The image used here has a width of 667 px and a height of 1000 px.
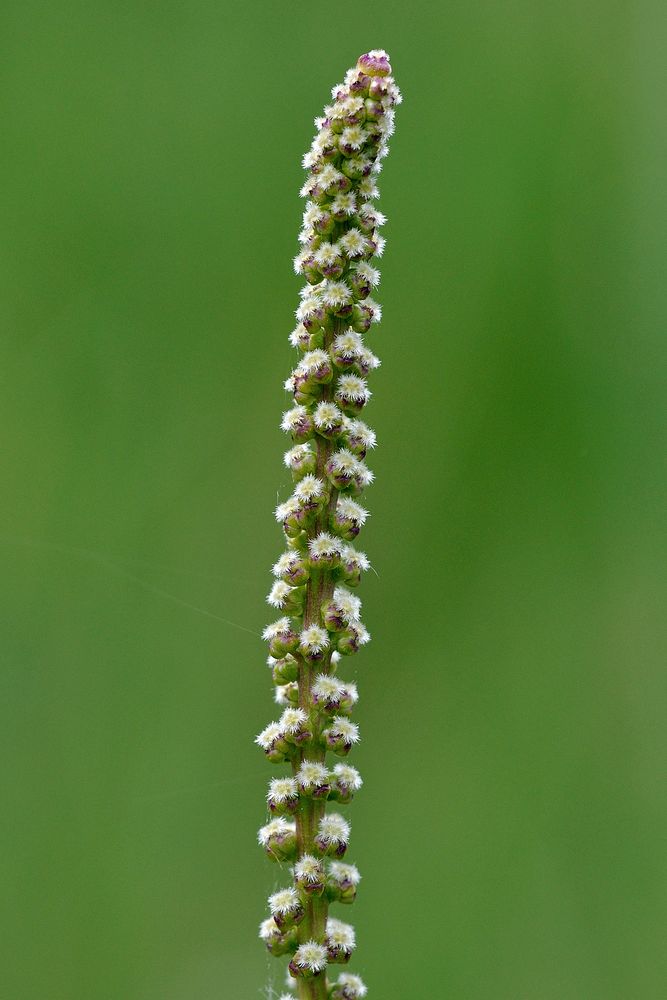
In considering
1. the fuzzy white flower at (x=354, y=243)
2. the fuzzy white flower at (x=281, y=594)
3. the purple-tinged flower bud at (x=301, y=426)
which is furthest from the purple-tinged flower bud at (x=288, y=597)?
the fuzzy white flower at (x=354, y=243)

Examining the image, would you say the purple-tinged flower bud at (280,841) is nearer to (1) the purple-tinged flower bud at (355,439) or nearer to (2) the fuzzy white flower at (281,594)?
(2) the fuzzy white flower at (281,594)

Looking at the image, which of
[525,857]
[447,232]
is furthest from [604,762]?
[447,232]

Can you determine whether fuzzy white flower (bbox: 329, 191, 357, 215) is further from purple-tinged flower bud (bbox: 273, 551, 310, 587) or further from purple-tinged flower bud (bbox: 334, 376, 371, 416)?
purple-tinged flower bud (bbox: 273, 551, 310, 587)

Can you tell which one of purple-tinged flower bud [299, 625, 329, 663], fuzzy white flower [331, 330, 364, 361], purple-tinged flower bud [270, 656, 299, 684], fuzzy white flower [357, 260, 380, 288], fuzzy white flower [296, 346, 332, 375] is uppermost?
fuzzy white flower [357, 260, 380, 288]

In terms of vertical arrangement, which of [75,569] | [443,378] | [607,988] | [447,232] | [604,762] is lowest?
[607,988]

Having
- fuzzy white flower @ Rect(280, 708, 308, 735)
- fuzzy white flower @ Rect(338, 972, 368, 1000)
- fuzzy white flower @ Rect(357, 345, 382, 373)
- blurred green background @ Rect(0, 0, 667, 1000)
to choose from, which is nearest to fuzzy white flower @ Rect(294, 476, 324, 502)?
fuzzy white flower @ Rect(357, 345, 382, 373)

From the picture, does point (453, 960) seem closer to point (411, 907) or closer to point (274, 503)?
point (411, 907)
